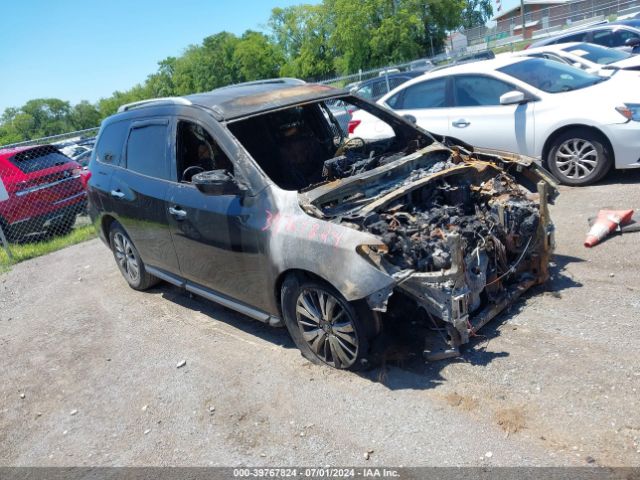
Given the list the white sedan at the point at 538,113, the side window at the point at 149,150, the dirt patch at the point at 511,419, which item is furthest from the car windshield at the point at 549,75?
the dirt patch at the point at 511,419

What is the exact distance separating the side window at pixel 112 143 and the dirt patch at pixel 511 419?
4422 mm

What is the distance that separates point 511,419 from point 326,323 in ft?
4.37

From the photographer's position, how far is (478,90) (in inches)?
317

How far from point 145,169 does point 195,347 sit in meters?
1.76

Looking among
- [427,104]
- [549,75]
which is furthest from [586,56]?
[427,104]

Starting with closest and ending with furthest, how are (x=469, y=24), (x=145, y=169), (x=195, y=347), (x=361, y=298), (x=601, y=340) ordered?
(x=361, y=298), (x=601, y=340), (x=195, y=347), (x=145, y=169), (x=469, y=24)

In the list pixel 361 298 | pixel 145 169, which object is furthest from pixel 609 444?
pixel 145 169

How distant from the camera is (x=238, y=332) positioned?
16.7 ft

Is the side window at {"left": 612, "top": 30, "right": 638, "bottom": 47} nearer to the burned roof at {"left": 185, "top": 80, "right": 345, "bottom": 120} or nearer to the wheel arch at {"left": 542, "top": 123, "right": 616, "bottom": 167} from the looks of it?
the wheel arch at {"left": 542, "top": 123, "right": 616, "bottom": 167}

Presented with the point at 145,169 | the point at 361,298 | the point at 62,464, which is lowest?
the point at 62,464

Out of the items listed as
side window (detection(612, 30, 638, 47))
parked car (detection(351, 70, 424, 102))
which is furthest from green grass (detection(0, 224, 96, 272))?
side window (detection(612, 30, 638, 47))

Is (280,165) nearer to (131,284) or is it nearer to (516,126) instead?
(131,284)

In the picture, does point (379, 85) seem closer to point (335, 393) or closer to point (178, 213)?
point (178, 213)

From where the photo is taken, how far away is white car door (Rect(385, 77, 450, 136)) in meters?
8.38
